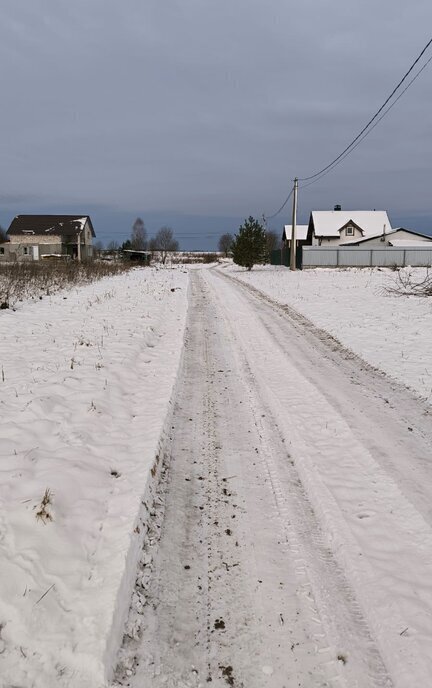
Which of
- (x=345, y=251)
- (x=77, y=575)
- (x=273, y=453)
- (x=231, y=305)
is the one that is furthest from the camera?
(x=345, y=251)

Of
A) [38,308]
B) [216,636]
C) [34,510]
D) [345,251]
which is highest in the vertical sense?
[345,251]

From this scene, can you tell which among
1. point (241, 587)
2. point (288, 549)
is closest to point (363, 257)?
point (288, 549)

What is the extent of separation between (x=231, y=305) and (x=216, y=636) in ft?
44.0

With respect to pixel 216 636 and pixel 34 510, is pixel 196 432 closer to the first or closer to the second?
pixel 34 510

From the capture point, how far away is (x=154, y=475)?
3975 millimetres

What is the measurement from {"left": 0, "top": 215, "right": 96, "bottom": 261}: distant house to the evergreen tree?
32.4 m

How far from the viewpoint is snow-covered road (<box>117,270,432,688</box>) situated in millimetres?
2242

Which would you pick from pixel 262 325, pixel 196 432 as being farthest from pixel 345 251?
pixel 196 432

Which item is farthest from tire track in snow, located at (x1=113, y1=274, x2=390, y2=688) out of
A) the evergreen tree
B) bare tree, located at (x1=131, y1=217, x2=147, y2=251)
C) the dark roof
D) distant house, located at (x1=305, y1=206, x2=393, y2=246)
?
bare tree, located at (x1=131, y1=217, x2=147, y2=251)

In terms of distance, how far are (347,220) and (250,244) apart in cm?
2602

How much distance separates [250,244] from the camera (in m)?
40.1

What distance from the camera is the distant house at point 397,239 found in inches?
2046

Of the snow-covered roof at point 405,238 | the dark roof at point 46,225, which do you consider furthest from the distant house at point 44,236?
the snow-covered roof at point 405,238

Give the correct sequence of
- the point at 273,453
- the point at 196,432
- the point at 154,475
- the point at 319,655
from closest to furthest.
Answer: the point at 319,655, the point at 154,475, the point at 273,453, the point at 196,432
